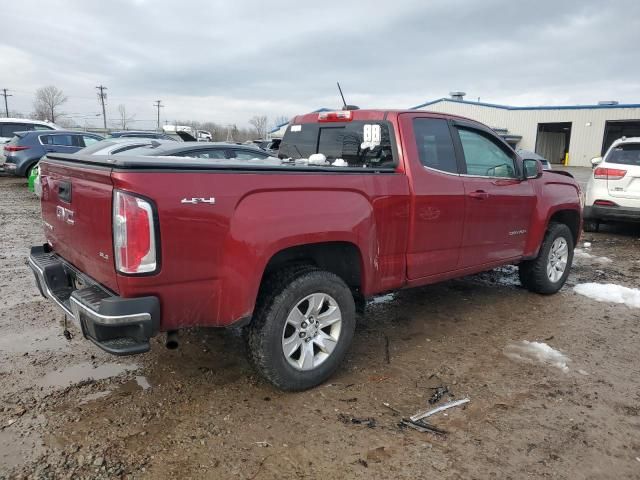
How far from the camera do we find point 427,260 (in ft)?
13.2

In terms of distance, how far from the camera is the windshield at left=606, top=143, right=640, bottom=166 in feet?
28.6

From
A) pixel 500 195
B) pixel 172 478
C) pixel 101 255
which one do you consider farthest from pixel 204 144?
pixel 172 478

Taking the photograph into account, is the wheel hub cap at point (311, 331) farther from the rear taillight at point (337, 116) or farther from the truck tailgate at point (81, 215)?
the rear taillight at point (337, 116)

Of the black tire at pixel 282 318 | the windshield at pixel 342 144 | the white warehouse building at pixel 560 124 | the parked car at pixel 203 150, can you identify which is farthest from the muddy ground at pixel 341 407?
the white warehouse building at pixel 560 124

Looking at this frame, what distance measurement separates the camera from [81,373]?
3.51 metres

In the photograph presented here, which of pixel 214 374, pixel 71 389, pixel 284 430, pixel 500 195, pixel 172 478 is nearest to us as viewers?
pixel 172 478

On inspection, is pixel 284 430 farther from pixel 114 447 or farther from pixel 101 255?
pixel 101 255

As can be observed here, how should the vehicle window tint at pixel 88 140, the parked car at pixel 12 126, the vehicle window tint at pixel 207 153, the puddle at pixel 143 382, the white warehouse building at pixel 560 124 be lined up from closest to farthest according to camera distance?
the puddle at pixel 143 382 < the vehicle window tint at pixel 207 153 < the vehicle window tint at pixel 88 140 < the parked car at pixel 12 126 < the white warehouse building at pixel 560 124

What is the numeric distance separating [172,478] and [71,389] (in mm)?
1244

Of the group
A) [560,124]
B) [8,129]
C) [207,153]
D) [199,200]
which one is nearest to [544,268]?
[199,200]

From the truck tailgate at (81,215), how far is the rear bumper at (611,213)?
878cm

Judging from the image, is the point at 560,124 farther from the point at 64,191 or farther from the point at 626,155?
the point at 64,191

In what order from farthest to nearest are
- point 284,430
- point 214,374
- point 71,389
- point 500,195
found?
point 500,195, point 214,374, point 71,389, point 284,430

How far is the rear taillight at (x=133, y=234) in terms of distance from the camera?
249 cm
